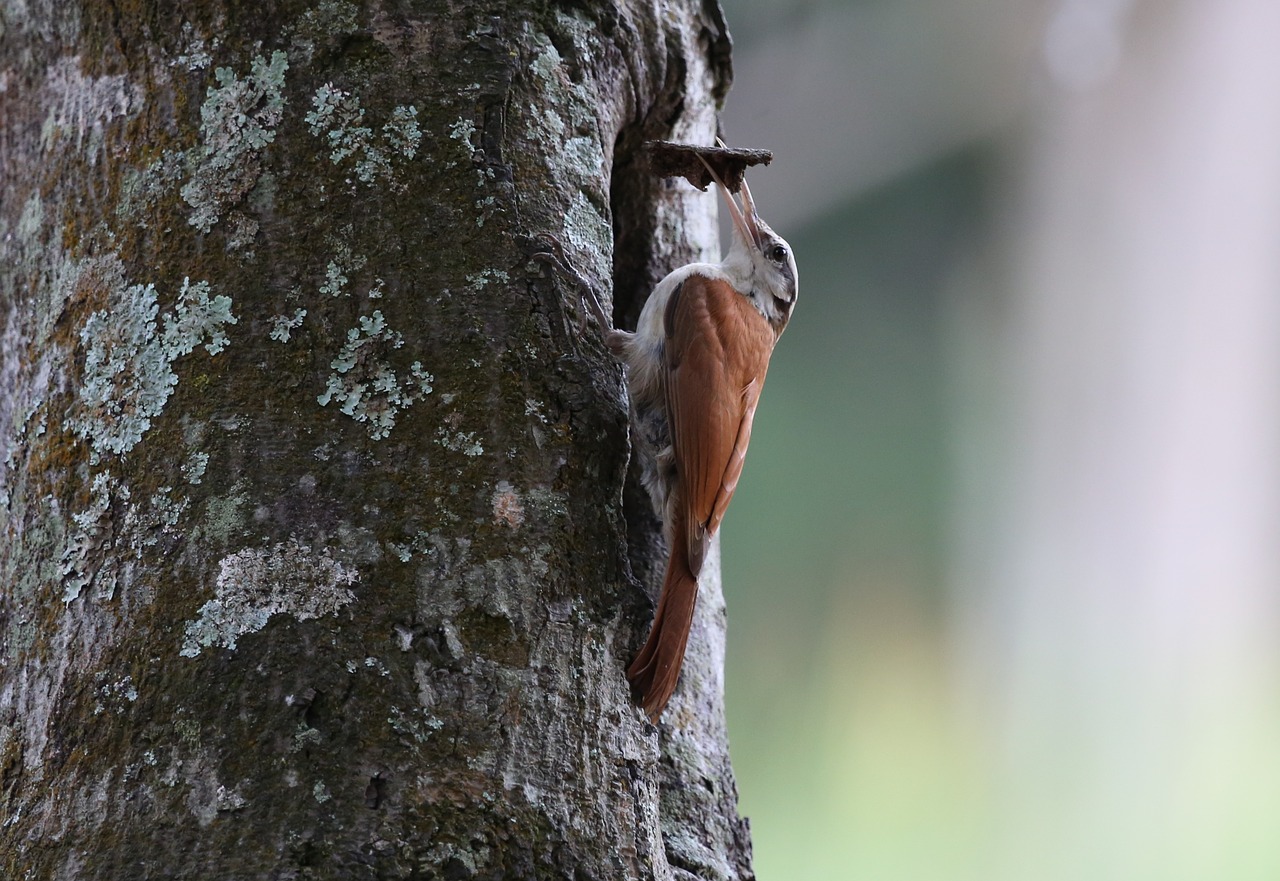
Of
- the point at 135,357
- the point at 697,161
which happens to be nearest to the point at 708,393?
the point at 697,161

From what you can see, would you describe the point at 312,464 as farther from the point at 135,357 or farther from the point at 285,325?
the point at 135,357

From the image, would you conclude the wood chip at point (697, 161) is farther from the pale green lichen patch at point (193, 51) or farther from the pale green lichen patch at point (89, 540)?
the pale green lichen patch at point (89, 540)

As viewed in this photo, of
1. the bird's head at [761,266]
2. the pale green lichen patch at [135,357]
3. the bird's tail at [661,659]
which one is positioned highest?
the pale green lichen patch at [135,357]

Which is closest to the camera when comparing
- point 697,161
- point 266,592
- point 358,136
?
point 266,592

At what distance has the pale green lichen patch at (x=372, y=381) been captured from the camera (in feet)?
5.24

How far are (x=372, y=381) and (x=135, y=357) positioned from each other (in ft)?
1.12

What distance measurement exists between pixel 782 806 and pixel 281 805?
3.25m

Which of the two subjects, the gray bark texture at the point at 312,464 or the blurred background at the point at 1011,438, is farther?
the blurred background at the point at 1011,438

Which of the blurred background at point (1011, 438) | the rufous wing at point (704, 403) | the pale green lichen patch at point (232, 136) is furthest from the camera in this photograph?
the blurred background at point (1011, 438)

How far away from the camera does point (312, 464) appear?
61.5 inches

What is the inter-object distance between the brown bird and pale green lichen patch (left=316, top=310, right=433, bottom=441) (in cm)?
37

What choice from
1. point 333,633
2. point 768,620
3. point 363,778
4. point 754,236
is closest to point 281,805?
point 363,778

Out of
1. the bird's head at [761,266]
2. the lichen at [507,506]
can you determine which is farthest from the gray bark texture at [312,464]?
the bird's head at [761,266]

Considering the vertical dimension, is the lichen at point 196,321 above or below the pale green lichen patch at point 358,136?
below
